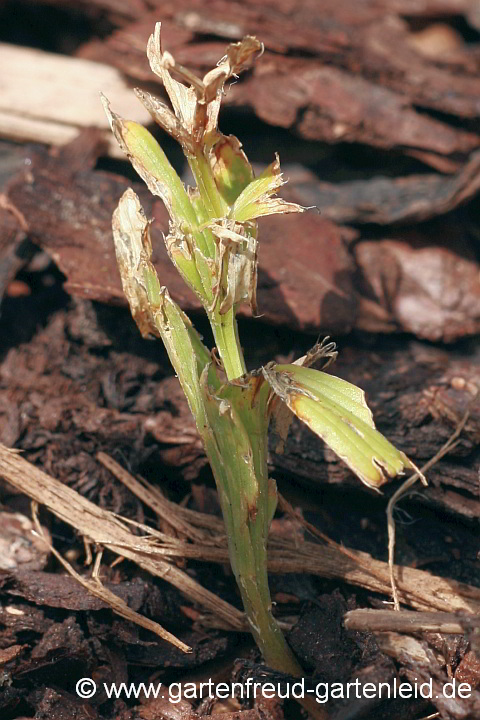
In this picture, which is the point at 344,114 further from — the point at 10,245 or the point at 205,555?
the point at 205,555

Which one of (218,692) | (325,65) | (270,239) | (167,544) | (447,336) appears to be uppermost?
(325,65)

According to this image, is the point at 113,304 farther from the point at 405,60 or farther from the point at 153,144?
the point at 405,60

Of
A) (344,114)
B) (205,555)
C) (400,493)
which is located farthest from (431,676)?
(344,114)

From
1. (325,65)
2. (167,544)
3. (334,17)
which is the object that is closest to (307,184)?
(325,65)

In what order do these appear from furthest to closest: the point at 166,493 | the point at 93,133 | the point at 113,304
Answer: the point at 93,133
the point at 113,304
the point at 166,493

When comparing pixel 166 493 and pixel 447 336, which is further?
pixel 447 336

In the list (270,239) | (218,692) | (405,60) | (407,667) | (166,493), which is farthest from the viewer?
(405,60)

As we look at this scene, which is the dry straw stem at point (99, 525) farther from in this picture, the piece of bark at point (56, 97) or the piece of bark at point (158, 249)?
the piece of bark at point (56, 97)
